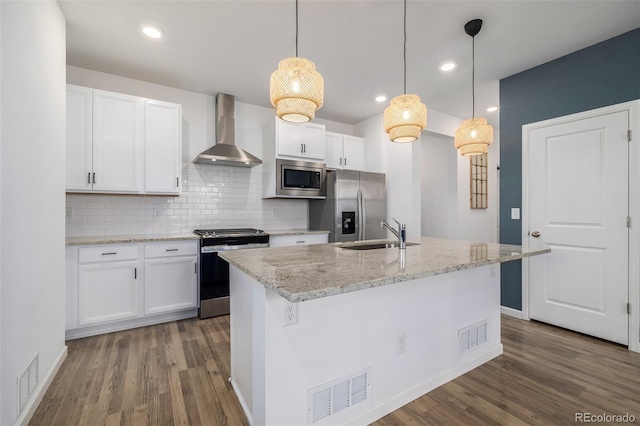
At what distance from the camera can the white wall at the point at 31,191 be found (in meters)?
1.45

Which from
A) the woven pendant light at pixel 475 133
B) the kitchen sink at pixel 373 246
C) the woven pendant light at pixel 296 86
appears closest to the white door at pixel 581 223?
the woven pendant light at pixel 475 133

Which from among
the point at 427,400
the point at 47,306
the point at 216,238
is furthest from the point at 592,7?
the point at 47,306

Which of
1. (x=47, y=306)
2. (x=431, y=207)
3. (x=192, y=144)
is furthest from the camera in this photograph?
(x=431, y=207)

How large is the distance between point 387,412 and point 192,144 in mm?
3515

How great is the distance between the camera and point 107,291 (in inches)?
110

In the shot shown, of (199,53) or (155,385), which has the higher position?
(199,53)

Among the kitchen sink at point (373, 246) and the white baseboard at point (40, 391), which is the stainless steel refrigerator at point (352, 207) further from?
the white baseboard at point (40, 391)

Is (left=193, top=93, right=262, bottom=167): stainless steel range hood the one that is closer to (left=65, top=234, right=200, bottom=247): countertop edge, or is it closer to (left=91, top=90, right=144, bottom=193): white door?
(left=91, top=90, right=144, bottom=193): white door

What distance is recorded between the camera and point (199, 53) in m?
2.82

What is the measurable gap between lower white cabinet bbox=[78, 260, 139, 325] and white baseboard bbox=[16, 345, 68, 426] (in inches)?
16.6

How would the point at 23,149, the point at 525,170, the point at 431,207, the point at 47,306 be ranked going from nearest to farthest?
the point at 23,149 → the point at 47,306 → the point at 525,170 → the point at 431,207

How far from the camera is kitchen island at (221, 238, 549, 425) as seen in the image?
1.33m

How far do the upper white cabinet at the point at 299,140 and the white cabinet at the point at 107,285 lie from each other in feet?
6.95

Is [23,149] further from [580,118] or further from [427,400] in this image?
[580,118]
